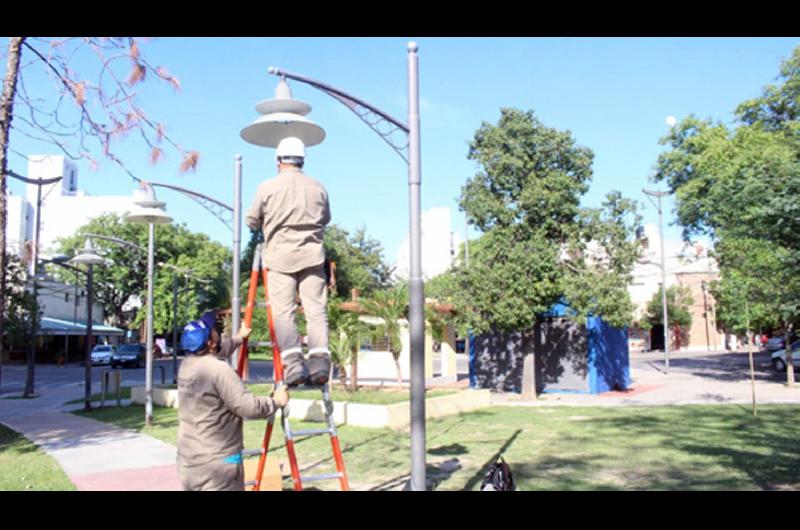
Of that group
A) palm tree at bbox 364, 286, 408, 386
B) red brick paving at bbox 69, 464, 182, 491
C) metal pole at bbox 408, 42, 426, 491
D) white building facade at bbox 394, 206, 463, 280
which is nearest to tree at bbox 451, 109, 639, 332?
palm tree at bbox 364, 286, 408, 386

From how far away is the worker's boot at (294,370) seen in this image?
4.62 metres

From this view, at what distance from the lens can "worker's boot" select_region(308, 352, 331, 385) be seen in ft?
14.9

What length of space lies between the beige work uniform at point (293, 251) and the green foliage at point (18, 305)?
69.0ft

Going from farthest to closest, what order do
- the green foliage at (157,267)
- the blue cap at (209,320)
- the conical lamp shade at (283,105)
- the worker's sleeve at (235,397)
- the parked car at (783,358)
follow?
the green foliage at (157,267) < the parked car at (783,358) < the conical lamp shade at (283,105) < the blue cap at (209,320) < the worker's sleeve at (235,397)

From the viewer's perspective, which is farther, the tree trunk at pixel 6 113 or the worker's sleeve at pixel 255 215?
the tree trunk at pixel 6 113

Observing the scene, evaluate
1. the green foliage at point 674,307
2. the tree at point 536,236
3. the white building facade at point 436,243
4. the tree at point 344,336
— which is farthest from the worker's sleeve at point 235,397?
the white building facade at point 436,243

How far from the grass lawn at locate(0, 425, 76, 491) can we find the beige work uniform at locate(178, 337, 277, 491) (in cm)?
478

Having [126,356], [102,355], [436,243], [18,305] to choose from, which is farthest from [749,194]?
[436,243]

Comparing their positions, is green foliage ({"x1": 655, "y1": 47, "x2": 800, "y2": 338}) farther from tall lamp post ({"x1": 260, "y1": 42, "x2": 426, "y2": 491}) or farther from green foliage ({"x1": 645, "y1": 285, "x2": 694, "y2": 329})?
green foliage ({"x1": 645, "y1": 285, "x2": 694, "y2": 329})

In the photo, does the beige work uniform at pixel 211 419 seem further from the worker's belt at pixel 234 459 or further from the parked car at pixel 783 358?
the parked car at pixel 783 358

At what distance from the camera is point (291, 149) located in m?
5.00

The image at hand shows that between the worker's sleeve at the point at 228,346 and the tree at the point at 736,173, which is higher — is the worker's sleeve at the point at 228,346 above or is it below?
below

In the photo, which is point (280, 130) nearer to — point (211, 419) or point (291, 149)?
point (291, 149)
